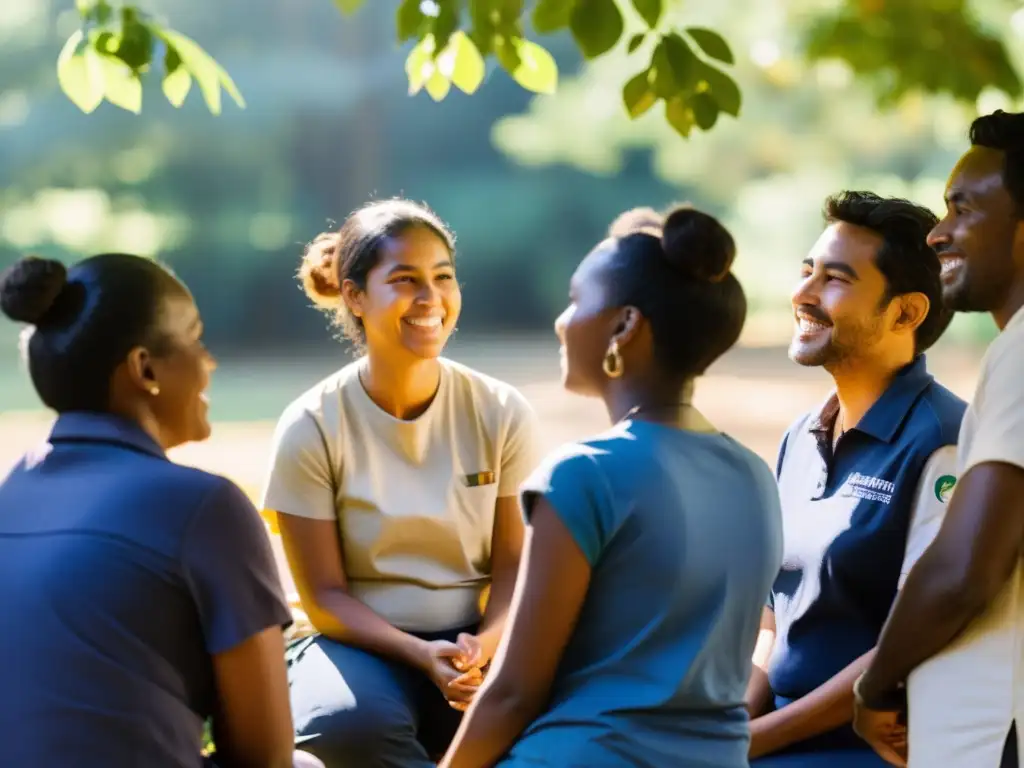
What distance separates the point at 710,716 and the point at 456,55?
1.77 m

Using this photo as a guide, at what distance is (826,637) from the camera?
2.58m

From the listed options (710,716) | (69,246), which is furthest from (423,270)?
(69,246)

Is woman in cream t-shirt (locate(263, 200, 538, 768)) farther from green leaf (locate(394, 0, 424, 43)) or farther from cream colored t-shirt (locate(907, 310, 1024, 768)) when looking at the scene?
cream colored t-shirt (locate(907, 310, 1024, 768))

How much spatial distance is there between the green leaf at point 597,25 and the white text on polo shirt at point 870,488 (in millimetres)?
976

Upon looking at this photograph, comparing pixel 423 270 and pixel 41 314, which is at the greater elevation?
pixel 423 270

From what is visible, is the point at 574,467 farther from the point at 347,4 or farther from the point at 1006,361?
the point at 347,4

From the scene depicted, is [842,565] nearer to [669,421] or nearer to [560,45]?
[669,421]

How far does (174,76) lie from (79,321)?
4.18 feet

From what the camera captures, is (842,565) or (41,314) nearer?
(41,314)

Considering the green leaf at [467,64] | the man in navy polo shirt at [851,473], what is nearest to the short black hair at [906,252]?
the man in navy polo shirt at [851,473]

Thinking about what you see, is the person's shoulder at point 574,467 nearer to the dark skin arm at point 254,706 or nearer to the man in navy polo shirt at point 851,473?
the dark skin arm at point 254,706

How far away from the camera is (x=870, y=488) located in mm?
2568

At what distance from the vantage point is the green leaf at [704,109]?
3018 millimetres

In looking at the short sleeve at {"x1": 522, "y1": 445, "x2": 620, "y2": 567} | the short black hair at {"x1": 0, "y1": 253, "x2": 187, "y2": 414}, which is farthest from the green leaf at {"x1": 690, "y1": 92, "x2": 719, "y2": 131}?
the short black hair at {"x1": 0, "y1": 253, "x2": 187, "y2": 414}
